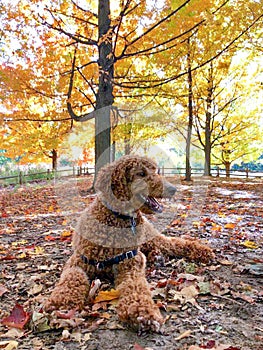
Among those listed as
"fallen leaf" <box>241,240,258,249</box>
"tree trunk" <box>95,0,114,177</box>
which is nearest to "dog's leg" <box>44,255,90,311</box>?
"fallen leaf" <box>241,240,258,249</box>

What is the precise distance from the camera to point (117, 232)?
2.27m

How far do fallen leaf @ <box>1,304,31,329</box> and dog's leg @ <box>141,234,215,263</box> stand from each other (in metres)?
1.30

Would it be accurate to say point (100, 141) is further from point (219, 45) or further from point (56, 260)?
point (219, 45)

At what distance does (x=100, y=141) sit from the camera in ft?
22.0

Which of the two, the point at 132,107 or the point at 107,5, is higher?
the point at 107,5

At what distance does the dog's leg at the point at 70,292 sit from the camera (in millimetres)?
1876

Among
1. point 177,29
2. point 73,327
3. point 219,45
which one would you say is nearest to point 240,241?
point 73,327

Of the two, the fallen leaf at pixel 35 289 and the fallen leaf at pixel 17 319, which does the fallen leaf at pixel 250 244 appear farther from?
the fallen leaf at pixel 17 319

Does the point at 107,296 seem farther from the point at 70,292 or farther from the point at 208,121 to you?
the point at 208,121

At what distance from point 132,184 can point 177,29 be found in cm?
479

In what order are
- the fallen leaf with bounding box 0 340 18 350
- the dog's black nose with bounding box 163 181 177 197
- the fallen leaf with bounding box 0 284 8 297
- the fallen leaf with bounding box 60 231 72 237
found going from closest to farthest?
1. the fallen leaf with bounding box 0 340 18 350
2. the fallen leaf with bounding box 0 284 8 297
3. the dog's black nose with bounding box 163 181 177 197
4. the fallen leaf with bounding box 60 231 72 237

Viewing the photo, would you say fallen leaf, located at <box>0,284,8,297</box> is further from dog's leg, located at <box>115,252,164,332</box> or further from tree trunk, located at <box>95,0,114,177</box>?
tree trunk, located at <box>95,0,114,177</box>

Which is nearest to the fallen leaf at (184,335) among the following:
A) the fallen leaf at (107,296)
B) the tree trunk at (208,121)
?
the fallen leaf at (107,296)

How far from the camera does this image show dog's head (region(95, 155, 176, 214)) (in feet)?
7.65
